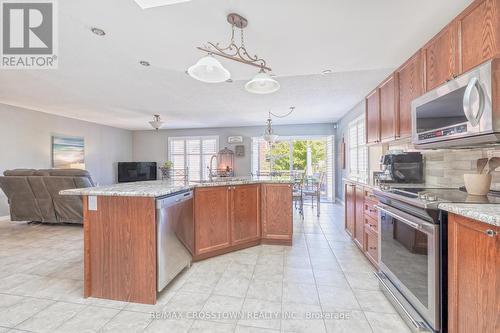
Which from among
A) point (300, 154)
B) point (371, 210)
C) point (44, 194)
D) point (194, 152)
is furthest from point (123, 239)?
point (194, 152)

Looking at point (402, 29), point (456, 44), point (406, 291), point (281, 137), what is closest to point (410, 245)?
point (406, 291)

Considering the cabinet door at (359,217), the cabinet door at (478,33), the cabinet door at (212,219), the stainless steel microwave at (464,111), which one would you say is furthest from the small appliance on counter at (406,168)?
the cabinet door at (212,219)

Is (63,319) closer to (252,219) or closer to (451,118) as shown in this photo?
(252,219)

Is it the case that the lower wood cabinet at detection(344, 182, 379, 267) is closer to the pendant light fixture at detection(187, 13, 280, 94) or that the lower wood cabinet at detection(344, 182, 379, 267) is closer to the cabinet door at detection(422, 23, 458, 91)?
the cabinet door at detection(422, 23, 458, 91)

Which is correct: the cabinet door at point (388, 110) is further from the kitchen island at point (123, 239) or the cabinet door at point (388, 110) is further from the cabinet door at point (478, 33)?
the kitchen island at point (123, 239)

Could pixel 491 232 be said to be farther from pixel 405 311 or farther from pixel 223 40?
pixel 223 40

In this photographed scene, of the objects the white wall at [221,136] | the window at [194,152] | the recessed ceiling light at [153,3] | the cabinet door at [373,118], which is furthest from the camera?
the window at [194,152]

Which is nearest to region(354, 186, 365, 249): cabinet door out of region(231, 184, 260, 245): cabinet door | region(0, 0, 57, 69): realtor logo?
region(231, 184, 260, 245): cabinet door

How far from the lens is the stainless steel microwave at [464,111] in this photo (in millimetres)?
1281

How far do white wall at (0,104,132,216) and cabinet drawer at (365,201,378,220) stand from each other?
6.65m

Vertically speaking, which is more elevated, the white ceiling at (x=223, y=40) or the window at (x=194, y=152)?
the white ceiling at (x=223, y=40)

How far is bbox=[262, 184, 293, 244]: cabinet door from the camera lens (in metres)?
3.09

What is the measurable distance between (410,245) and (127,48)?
10.1 ft

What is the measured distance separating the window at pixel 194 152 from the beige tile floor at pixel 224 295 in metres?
4.92
